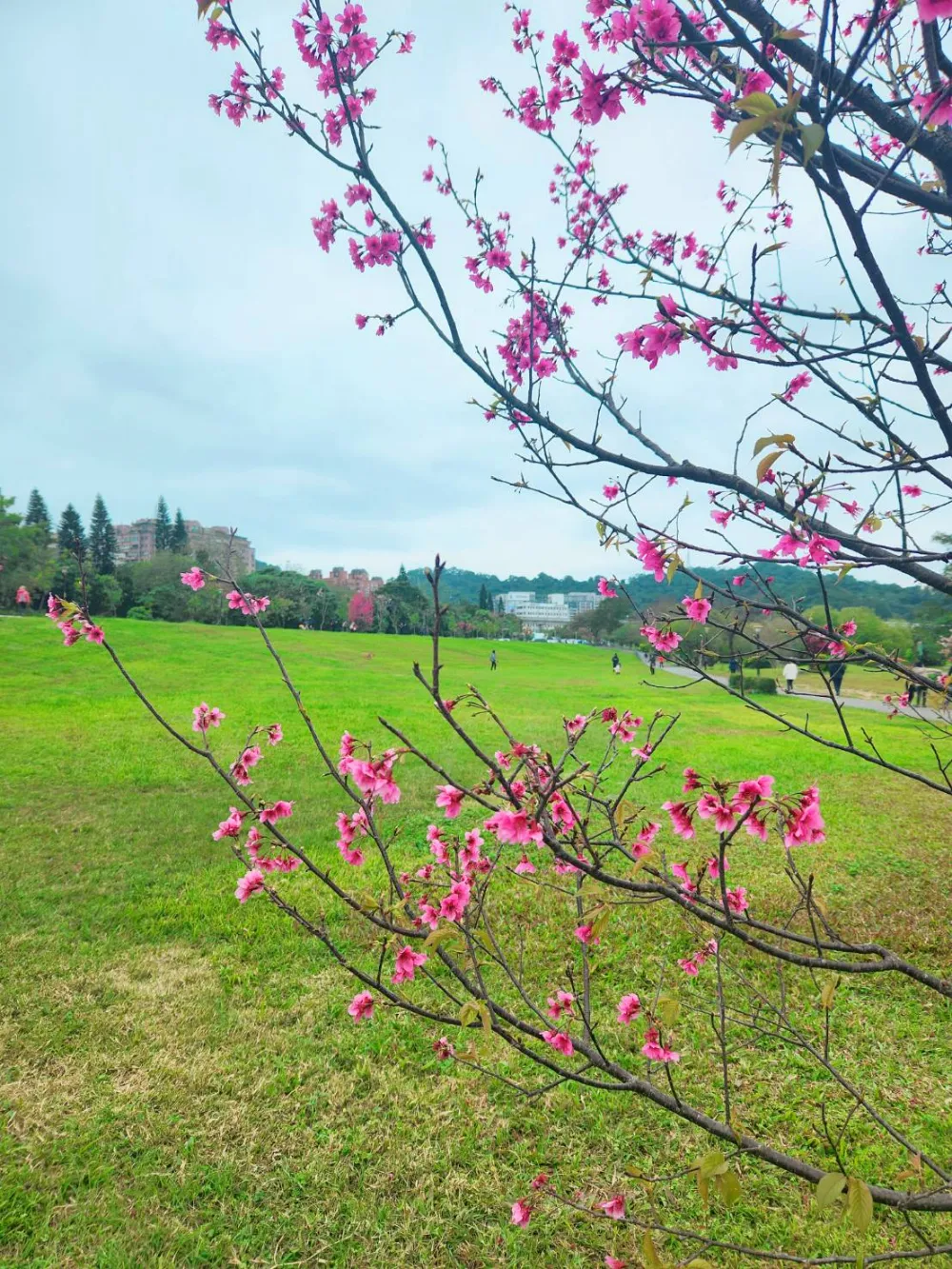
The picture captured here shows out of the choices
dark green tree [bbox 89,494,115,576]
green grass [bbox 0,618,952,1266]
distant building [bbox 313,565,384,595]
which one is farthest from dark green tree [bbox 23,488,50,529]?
green grass [bbox 0,618,952,1266]

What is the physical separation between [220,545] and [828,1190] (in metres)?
2.78

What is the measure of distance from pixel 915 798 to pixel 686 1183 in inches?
307

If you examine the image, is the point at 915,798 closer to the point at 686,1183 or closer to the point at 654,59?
the point at 686,1183

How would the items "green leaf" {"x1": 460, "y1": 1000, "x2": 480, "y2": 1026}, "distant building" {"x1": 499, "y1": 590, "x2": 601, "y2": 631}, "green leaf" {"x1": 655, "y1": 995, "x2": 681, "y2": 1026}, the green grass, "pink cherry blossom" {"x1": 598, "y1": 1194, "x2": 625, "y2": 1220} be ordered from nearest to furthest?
"green leaf" {"x1": 655, "y1": 995, "x2": 681, "y2": 1026} < "green leaf" {"x1": 460, "y1": 1000, "x2": 480, "y2": 1026} < "pink cherry blossom" {"x1": 598, "y1": 1194, "x2": 625, "y2": 1220} < the green grass < "distant building" {"x1": 499, "y1": 590, "x2": 601, "y2": 631}

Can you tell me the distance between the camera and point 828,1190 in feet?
2.96

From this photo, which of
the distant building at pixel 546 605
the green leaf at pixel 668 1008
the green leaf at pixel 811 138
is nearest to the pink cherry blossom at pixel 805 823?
the green leaf at pixel 668 1008

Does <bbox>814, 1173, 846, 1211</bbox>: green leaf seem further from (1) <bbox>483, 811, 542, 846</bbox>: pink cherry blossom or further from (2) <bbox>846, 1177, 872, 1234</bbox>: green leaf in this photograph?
(1) <bbox>483, 811, 542, 846</bbox>: pink cherry blossom

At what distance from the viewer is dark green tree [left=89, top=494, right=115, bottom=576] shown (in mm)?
37781

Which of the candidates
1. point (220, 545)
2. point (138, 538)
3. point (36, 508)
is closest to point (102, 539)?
point (36, 508)

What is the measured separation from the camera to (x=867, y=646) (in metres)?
1.83

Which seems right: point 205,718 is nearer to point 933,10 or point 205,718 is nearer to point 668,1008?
point 668,1008

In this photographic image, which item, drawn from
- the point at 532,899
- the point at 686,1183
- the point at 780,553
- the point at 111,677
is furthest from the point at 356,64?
the point at 111,677

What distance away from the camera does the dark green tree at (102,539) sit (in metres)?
37.8

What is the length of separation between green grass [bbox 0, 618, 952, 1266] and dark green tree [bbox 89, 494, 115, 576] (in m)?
37.2
